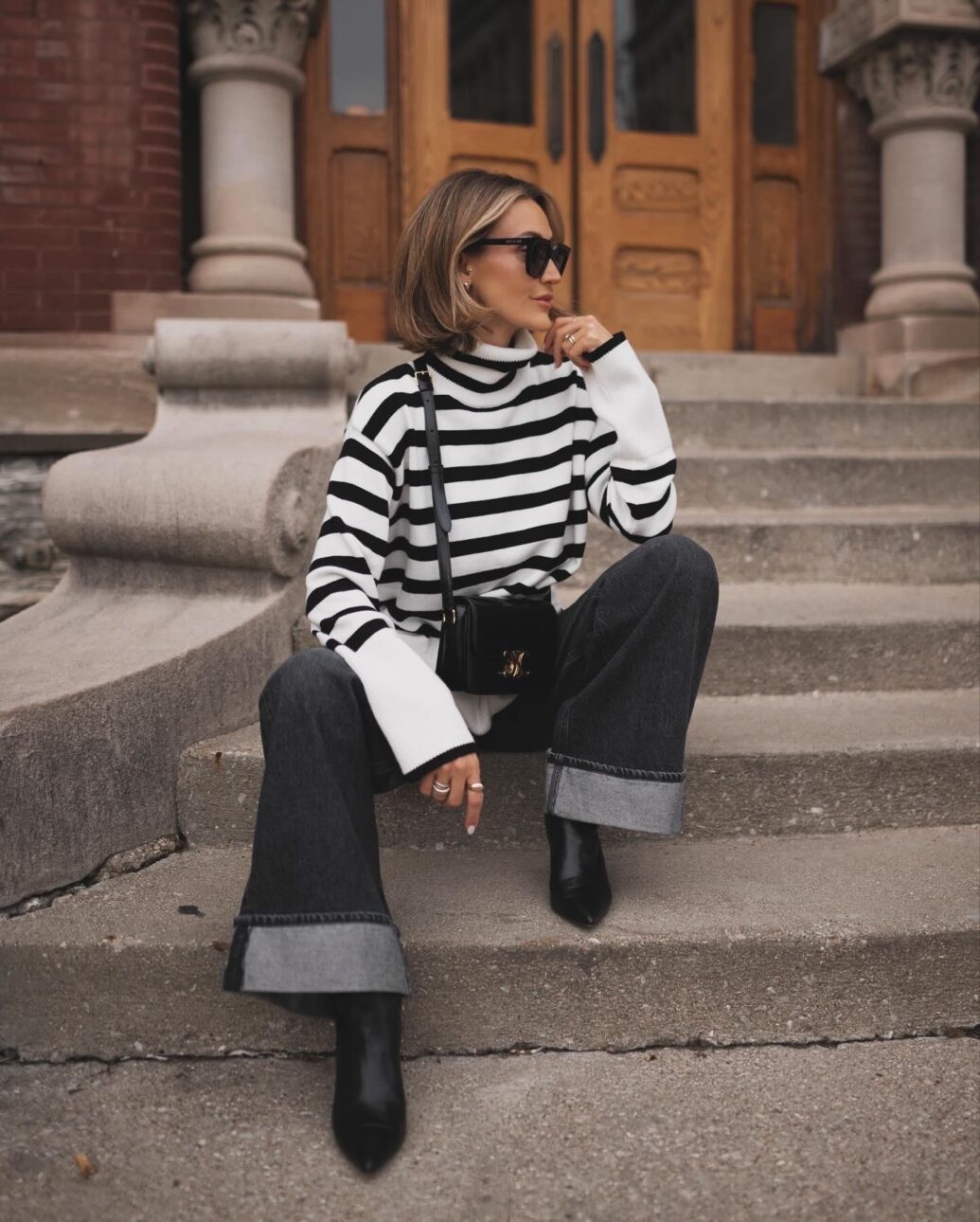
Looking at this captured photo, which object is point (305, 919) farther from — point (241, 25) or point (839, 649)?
point (241, 25)

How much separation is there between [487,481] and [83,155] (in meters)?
3.13

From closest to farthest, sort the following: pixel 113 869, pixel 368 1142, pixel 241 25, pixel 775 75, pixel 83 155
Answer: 1. pixel 368 1142
2. pixel 113 869
3. pixel 83 155
4. pixel 241 25
5. pixel 775 75

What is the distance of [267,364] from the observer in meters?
3.77

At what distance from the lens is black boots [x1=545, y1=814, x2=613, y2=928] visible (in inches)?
86.7

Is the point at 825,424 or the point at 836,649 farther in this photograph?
the point at 825,424

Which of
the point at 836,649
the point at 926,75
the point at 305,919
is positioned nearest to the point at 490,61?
the point at 926,75

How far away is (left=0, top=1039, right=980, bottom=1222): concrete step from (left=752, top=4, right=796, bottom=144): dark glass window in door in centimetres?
517

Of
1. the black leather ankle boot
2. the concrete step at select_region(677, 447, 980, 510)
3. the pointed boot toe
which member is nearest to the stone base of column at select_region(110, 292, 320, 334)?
the concrete step at select_region(677, 447, 980, 510)

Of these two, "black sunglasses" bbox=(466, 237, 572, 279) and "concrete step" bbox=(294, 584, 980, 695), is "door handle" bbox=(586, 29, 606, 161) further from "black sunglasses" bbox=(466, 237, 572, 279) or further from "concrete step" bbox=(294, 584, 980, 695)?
"black sunglasses" bbox=(466, 237, 572, 279)

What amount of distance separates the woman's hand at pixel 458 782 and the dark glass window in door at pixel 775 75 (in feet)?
16.8

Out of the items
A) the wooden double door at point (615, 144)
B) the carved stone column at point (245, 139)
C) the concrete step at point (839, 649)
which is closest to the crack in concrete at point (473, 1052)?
the concrete step at point (839, 649)

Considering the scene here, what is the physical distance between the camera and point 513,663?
221 centimetres

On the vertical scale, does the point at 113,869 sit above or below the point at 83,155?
below

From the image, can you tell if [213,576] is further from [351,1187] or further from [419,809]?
[351,1187]
